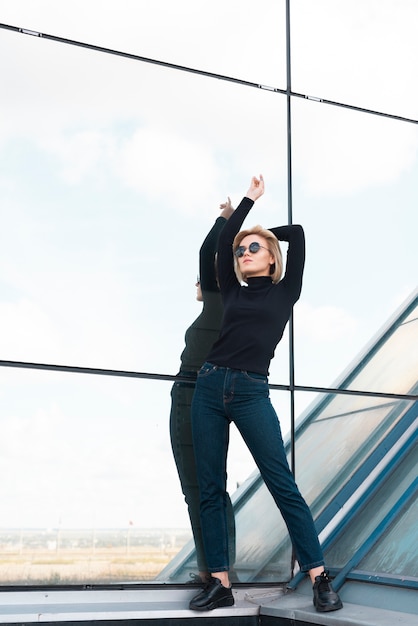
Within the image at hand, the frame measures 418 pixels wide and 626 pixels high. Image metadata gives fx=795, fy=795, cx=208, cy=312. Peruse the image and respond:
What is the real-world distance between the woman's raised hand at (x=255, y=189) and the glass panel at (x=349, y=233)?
458 mm

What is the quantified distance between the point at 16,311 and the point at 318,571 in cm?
165

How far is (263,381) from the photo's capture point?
329 cm

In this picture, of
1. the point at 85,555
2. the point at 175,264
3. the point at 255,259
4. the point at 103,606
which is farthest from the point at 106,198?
the point at 103,606

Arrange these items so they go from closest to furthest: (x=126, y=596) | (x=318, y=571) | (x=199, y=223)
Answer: (x=318, y=571) < (x=126, y=596) < (x=199, y=223)

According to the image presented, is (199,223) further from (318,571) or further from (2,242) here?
(318,571)

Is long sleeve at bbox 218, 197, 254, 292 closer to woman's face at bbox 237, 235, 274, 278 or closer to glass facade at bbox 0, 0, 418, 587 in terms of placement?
woman's face at bbox 237, 235, 274, 278

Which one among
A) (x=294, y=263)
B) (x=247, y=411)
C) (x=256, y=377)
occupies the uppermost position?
(x=294, y=263)

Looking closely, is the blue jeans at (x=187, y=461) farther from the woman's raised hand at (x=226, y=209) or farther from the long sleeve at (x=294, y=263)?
the woman's raised hand at (x=226, y=209)

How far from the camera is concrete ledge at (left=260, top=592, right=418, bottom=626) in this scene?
2794 millimetres

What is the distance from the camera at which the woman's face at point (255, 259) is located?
11.3ft

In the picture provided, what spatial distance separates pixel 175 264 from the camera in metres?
3.81

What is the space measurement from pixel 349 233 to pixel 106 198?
52.9 inches

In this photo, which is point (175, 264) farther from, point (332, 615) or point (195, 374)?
point (332, 615)

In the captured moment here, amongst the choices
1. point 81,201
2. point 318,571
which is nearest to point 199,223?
point 81,201
